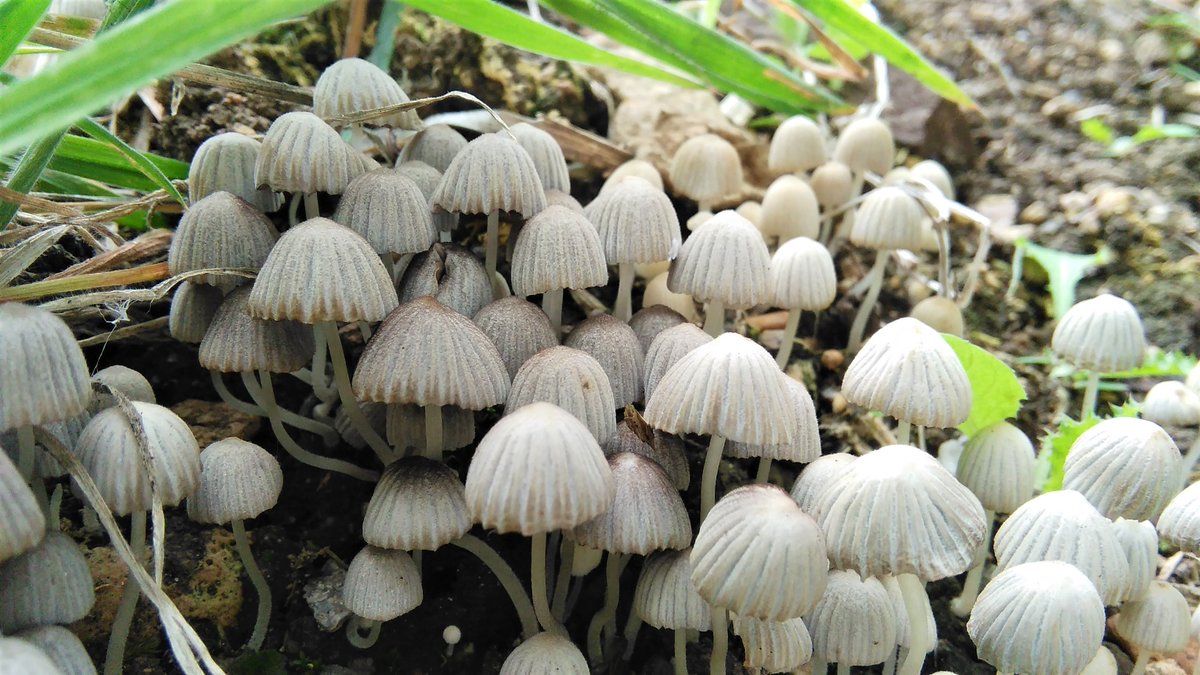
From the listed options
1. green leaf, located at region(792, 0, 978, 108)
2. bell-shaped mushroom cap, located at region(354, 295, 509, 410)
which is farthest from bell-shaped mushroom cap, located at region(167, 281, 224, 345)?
green leaf, located at region(792, 0, 978, 108)

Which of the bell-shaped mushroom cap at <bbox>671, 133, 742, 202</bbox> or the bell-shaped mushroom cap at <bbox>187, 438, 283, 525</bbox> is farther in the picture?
the bell-shaped mushroom cap at <bbox>671, 133, 742, 202</bbox>

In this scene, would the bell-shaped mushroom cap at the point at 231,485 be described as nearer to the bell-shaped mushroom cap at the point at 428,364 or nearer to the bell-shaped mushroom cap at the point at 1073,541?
the bell-shaped mushroom cap at the point at 428,364

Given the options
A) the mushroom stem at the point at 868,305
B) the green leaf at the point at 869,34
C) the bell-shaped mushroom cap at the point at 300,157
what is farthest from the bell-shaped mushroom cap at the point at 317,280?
the green leaf at the point at 869,34

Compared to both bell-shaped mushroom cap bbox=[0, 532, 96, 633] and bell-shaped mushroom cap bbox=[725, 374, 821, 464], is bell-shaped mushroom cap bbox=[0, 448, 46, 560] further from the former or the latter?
bell-shaped mushroom cap bbox=[725, 374, 821, 464]

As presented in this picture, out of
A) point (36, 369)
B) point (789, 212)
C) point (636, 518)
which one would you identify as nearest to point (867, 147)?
point (789, 212)

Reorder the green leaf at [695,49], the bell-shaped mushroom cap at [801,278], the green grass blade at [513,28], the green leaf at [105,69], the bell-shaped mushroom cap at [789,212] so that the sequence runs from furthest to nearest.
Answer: the bell-shaped mushroom cap at [789,212] < the green leaf at [695,49] < the bell-shaped mushroom cap at [801,278] < the green grass blade at [513,28] < the green leaf at [105,69]

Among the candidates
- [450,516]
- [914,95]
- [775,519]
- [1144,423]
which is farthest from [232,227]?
[914,95]
